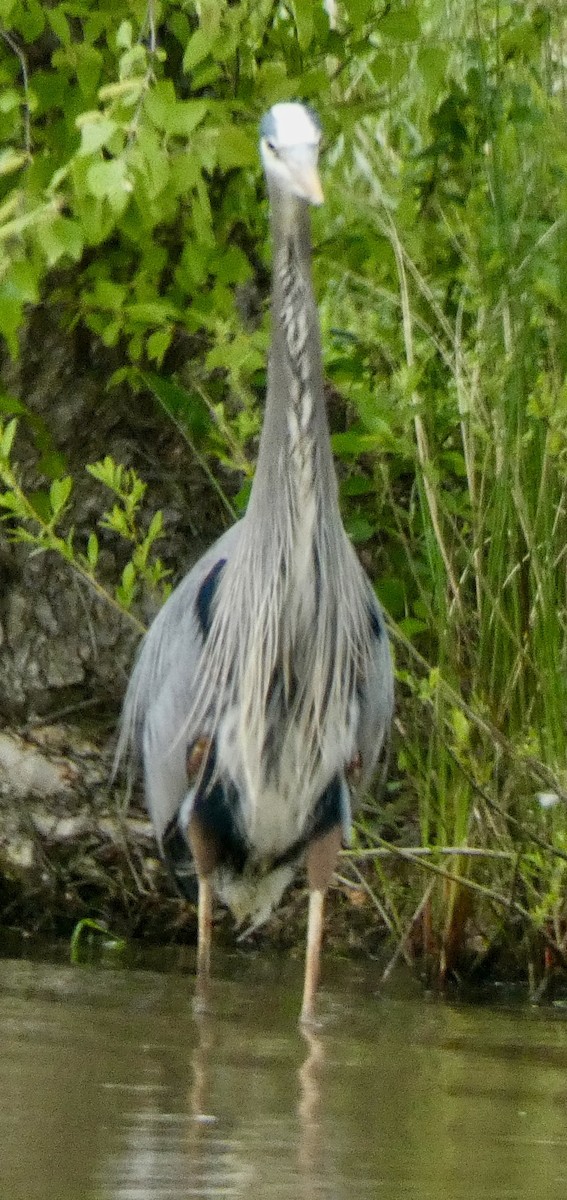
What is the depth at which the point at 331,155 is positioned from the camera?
16.6ft

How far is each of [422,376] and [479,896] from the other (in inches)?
50.2

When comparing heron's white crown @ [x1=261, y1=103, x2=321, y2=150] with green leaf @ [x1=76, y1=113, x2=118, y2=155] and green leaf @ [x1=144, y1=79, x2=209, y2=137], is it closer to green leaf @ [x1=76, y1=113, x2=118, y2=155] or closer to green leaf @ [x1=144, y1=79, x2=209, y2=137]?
green leaf @ [x1=144, y1=79, x2=209, y2=137]

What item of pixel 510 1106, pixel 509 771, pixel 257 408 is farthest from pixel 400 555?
pixel 510 1106

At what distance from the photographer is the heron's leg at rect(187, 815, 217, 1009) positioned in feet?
14.6

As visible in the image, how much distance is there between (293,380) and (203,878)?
125 cm

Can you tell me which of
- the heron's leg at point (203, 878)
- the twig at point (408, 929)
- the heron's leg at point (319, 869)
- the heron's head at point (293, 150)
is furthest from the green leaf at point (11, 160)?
the twig at point (408, 929)

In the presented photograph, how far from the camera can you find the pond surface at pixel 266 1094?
8.02 feet

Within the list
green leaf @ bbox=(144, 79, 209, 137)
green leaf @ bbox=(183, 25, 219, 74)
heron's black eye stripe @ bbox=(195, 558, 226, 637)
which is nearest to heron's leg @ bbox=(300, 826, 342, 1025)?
heron's black eye stripe @ bbox=(195, 558, 226, 637)

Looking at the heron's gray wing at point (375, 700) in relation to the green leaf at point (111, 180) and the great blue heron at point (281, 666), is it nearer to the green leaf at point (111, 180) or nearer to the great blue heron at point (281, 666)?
the great blue heron at point (281, 666)

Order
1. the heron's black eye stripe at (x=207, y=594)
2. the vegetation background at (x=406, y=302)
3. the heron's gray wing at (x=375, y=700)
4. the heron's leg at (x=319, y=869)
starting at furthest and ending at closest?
the heron's black eye stripe at (x=207, y=594)
the heron's gray wing at (x=375, y=700)
the heron's leg at (x=319, y=869)
the vegetation background at (x=406, y=302)

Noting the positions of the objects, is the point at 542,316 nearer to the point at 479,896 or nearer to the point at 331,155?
the point at 331,155

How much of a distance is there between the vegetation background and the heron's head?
136 millimetres

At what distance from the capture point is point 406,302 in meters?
4.56

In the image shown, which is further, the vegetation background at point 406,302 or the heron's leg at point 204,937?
the heron's leg at point 204,937
